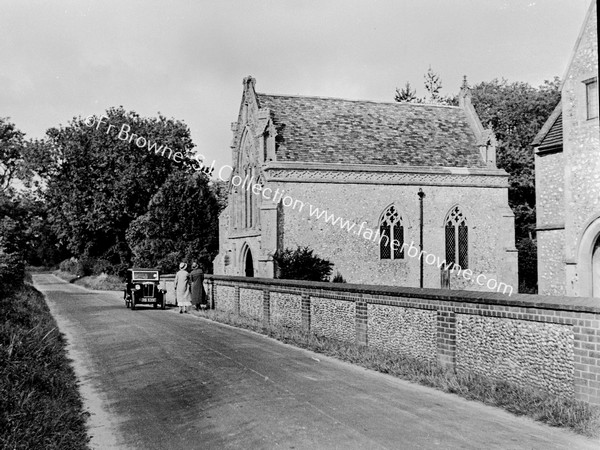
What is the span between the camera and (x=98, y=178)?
50.7 m

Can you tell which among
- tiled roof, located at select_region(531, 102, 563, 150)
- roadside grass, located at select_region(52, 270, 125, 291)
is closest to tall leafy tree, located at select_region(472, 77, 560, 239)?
tiled roof, located at select_region(531, 102, 563, 150)

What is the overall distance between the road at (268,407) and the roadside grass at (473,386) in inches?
8.4

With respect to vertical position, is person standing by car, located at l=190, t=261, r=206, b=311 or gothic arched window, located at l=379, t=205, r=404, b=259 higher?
gothic arched window, located at l=379, t=205, r=404, b=259

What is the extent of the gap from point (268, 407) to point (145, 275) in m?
19.5

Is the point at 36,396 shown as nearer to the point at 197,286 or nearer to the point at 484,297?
the point at 484,297

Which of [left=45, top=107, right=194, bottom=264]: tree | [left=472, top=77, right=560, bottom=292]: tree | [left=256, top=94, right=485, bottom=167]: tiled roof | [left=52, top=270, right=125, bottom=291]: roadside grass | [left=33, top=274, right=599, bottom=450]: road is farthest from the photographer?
[left=45, top=107, right=194, bottom=264]: tree

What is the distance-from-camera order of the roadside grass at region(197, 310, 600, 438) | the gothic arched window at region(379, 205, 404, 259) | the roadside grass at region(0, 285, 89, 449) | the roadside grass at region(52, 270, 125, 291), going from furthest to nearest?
the roadside grass at region(52, 270, 125, 291) → the gothic arched window at region(379, 205, 404, 259) → the roadside grass at region(197, 310, 600, 438) → the roadside grass at region(0, 285, 89, 449)

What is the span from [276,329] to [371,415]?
30.6 feet

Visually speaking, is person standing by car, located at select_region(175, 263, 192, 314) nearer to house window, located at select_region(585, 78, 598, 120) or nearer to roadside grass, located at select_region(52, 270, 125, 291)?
house window, located at select_region(585, 78, 598, 120)

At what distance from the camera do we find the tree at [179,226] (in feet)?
134

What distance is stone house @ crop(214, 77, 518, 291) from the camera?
96.0 feet

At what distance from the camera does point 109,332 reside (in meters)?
17.0

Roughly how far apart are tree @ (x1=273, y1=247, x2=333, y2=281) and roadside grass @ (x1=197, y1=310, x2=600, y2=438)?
11.6 metres

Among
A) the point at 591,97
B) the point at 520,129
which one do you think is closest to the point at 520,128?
the point at 520,129
